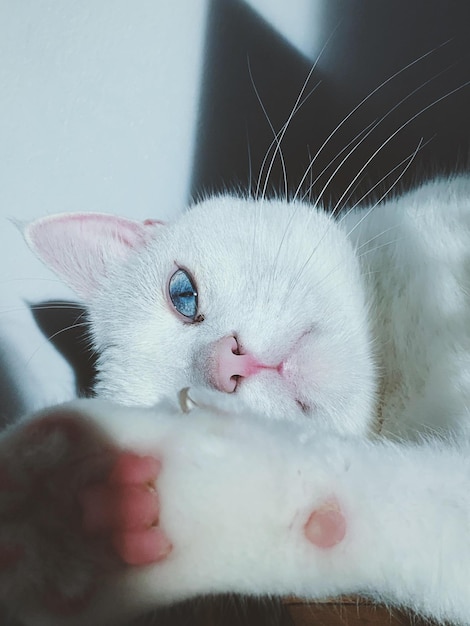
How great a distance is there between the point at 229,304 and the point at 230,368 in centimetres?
13

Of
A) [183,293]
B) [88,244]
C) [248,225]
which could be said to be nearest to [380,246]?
[248,225]

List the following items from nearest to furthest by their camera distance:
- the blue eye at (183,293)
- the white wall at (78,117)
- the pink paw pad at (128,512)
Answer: the pink paw pad at (128,512), the blue eye at (183,293), the white wall at (78,117)

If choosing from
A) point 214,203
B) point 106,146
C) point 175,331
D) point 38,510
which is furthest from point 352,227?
point 38,510

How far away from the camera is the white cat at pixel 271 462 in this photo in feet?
1.47

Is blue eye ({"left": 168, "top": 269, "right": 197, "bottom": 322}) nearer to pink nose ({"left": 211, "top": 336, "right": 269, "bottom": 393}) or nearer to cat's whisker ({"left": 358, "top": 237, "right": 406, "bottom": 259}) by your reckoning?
pink nose ({"left": 211, "top": 336, "right": 269, "bottom": 393})

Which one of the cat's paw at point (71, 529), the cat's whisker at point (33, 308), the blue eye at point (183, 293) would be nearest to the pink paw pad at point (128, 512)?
the cat's paw at point (71, 529)

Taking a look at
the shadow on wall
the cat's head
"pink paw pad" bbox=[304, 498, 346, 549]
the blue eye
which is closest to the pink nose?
the cat's head

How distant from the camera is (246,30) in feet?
4.58

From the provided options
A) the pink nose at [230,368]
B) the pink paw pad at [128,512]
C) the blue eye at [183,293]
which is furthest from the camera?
the blue eye at [183,293]

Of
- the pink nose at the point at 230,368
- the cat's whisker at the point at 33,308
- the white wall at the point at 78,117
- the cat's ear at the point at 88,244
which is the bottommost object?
the pink nose at the point at 230,368

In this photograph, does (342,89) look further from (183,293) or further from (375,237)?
(183,293)

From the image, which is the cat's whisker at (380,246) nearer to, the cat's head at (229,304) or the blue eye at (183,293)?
the cat's head at (229,304)

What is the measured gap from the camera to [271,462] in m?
0.50

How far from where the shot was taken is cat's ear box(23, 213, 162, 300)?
3.45ft
